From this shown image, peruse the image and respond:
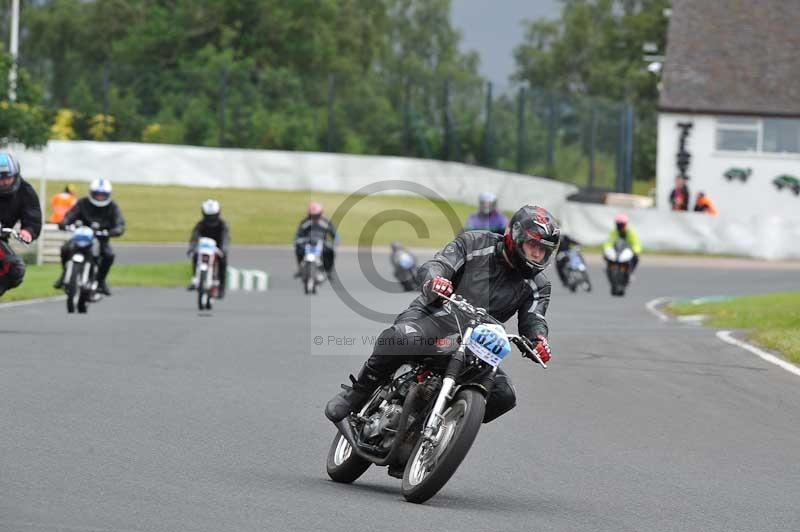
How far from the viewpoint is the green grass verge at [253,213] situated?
153 ft

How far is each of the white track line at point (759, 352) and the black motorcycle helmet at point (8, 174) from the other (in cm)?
735

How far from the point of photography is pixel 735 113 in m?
52.3

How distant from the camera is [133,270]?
33.9m

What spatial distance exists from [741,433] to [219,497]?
4802 millimetres

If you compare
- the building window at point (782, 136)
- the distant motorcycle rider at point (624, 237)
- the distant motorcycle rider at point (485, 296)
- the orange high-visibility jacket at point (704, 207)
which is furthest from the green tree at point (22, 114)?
the distant motorcycle rider at point (485, 296)

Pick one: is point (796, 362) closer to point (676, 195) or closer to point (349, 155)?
point (676, 195)

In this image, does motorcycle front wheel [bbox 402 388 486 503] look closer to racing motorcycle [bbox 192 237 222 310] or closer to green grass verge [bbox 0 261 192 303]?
racing motorcycle [bbox 192 237 222 310]

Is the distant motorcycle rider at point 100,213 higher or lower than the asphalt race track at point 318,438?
higher

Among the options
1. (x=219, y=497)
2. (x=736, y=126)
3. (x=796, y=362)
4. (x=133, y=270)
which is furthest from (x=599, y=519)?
(x=736, y=126)

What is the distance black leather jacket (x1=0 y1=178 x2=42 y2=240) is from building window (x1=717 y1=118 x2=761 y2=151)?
39.7m

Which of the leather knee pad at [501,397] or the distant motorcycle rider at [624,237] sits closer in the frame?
the leather knee pad at [501,397]

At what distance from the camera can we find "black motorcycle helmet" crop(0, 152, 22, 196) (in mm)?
14680

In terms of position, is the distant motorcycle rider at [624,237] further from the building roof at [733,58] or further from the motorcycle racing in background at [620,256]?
the building roof at [733,58]

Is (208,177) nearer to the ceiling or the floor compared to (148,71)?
nearer to the floor
